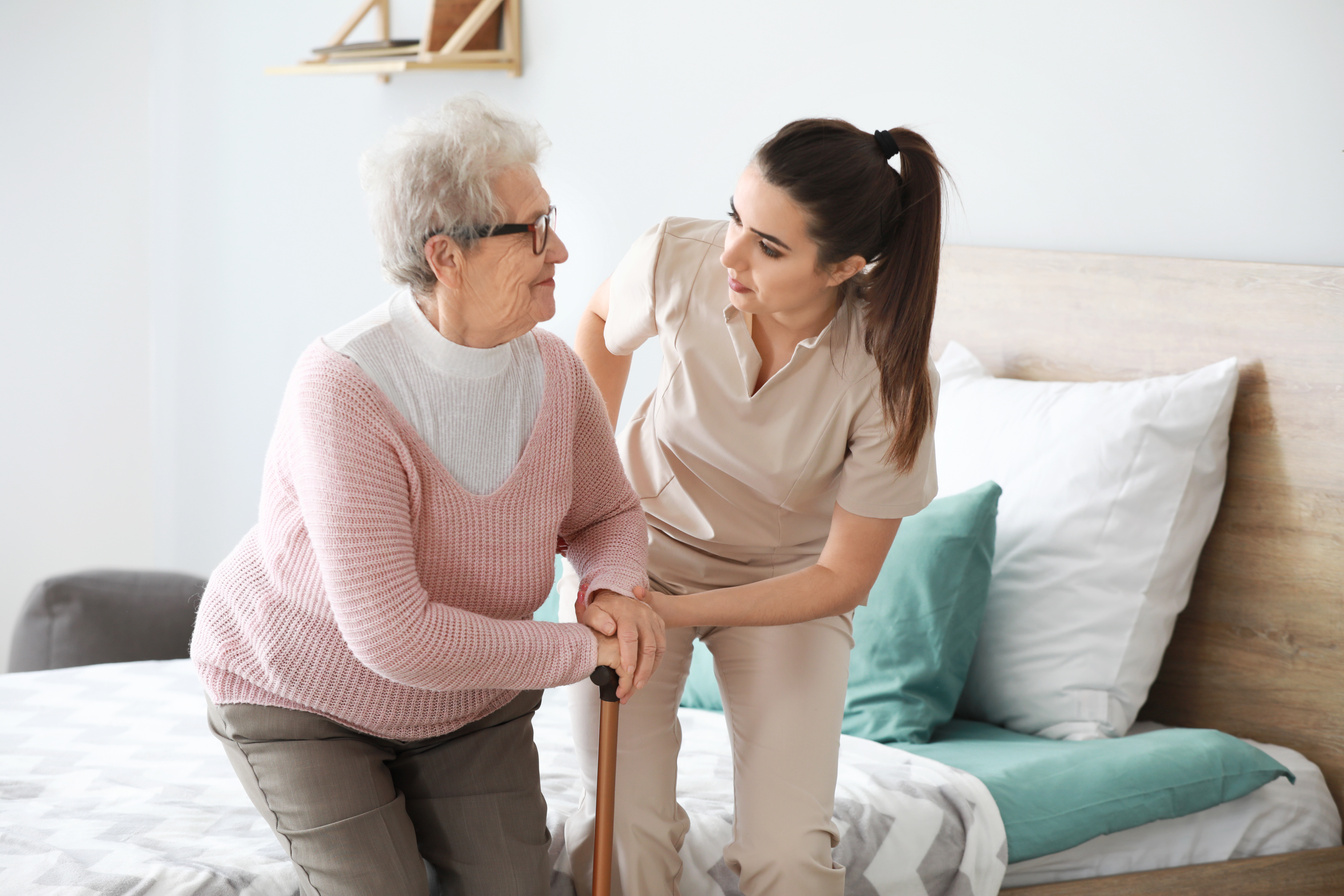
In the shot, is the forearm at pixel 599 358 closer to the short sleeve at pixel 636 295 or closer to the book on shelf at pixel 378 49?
the short sleeve at pixel 636 295

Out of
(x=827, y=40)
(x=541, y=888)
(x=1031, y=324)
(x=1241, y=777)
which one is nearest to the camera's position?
(x=541, y=888)

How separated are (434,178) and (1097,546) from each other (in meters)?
1.33

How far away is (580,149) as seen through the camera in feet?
10.3

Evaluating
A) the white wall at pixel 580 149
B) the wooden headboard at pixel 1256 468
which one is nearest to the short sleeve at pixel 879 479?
the wooden headboard at pixel 1256 468

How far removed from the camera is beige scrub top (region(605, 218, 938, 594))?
156 cm

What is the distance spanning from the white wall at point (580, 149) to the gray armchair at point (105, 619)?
125 centimetres

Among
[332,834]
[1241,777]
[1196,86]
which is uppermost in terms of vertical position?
[1196,86]

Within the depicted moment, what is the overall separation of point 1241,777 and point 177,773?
1604 millimetres

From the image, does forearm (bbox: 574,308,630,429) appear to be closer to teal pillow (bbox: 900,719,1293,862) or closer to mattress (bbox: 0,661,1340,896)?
mattress (bbox: 0,661,1340,896)

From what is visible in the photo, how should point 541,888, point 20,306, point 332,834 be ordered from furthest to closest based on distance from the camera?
point 20,306 < point 541,888 < point 332,834

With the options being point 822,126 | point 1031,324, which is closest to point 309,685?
point 822,126

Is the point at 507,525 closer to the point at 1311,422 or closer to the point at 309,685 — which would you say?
the point at 309,685

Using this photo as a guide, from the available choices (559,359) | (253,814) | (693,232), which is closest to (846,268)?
(693,232)

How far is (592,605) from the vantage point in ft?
4.69
